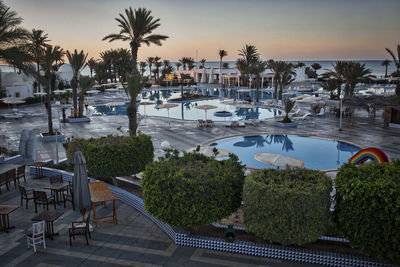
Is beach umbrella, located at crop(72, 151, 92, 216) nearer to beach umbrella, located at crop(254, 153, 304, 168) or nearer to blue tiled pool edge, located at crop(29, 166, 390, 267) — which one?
blue tiled pool edge, located at crop(29, 166, 390, 267)

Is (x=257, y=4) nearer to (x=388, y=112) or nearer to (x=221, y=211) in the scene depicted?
A: (x=388, y=112)

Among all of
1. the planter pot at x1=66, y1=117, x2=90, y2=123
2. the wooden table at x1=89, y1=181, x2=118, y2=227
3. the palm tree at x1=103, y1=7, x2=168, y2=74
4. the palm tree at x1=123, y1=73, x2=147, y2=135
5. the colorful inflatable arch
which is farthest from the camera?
the planter pot at x1=66, y1=117, x2=90, y2=123

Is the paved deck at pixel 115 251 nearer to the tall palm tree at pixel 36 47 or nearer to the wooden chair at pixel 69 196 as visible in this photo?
the wooden chair at pixel 69 196

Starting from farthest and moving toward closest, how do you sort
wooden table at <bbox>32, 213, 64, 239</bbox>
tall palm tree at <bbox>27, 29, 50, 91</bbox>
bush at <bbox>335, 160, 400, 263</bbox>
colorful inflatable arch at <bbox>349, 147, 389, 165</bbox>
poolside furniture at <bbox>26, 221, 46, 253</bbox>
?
tall palm tree at <bbox>27, 29, 50, 91</bbox>
colorful inflatable arch at <bbox>349, 147, 389, 165</bbox>
wooden table at <bbox>32, 213, 64, 239</bbox>
poolside furniture at <bbox>26, 221, 46, 253</bbox>
bush at <bbox>335, 160, 400, 263</bbox>

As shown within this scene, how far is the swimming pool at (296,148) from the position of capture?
57.6ft

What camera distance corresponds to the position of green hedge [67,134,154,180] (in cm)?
1166

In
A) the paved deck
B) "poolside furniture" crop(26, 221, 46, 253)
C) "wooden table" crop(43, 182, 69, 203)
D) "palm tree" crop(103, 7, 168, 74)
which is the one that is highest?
"palm tree" crop(103, 7, 168, 74)

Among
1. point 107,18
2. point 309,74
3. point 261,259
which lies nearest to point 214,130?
point 261,259

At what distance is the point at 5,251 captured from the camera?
27.2 feet

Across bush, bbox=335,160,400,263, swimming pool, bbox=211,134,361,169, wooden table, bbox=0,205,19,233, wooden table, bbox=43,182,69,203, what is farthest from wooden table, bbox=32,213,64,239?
swimming pool, bbox=211,134,361,169

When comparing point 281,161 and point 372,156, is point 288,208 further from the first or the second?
point 372,156

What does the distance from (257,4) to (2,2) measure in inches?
1292

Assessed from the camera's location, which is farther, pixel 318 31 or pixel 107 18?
pixel 318 31

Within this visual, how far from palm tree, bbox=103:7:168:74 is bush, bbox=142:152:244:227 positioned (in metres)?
15.2
